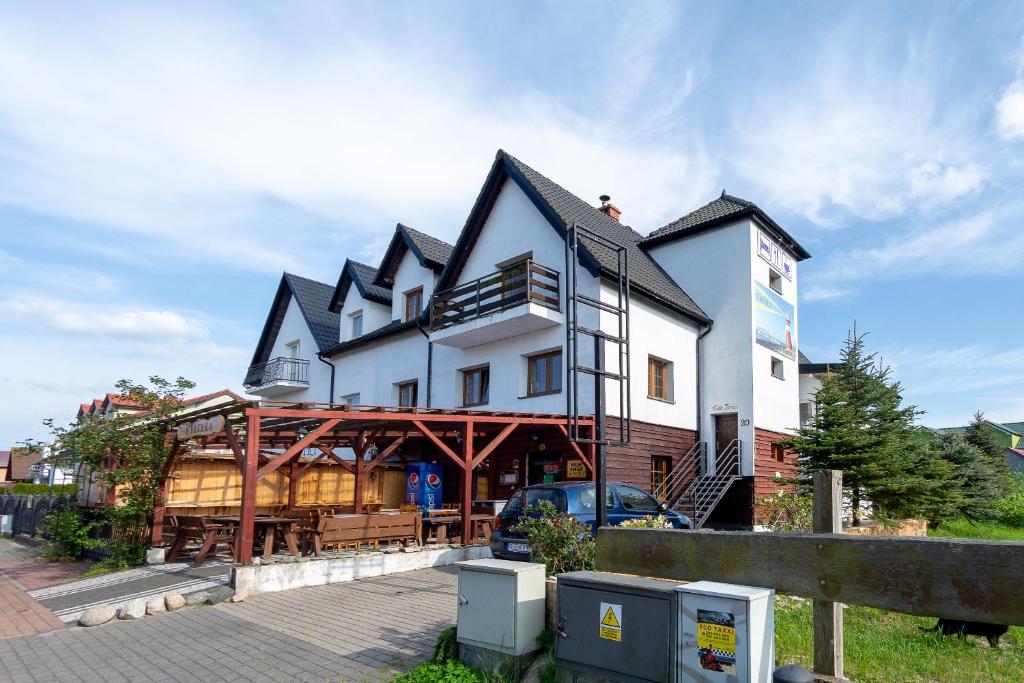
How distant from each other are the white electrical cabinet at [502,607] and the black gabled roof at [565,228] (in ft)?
37.8

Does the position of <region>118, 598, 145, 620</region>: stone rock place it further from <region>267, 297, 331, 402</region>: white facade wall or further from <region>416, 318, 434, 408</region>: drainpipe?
<region>267, 297, 331, 402</region>: white facade wall

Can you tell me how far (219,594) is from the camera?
1017 centimetres

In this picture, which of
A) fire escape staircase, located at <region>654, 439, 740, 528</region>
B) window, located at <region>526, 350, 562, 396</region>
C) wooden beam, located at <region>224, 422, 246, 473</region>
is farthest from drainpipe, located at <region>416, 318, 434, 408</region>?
wooden beam, located at <region>224, 422, 246, 473</region>

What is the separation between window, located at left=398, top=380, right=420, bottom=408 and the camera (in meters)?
22.7

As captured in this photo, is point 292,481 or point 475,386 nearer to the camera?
point 292,481

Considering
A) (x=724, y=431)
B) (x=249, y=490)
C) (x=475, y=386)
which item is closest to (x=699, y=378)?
(x=724, y=431)

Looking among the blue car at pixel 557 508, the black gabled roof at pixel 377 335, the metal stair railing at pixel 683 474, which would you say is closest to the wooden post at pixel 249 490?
the blue car at pixel 557 508

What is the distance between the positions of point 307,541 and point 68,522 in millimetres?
6735

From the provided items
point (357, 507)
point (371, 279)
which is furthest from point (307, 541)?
point (371, 279)

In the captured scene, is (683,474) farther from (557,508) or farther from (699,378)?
(557,508)

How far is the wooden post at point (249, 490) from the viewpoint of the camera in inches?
426

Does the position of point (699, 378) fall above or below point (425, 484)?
above

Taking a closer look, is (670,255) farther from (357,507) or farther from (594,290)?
(357,507)

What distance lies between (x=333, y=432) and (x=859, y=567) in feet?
45.7
